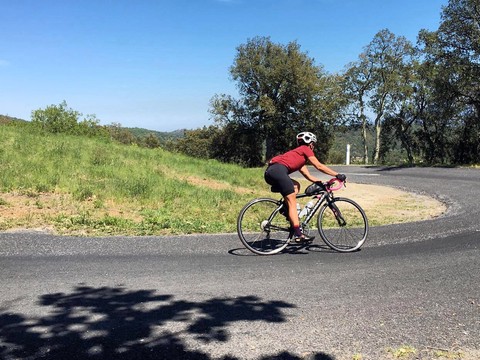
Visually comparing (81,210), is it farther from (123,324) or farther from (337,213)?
(123,324)

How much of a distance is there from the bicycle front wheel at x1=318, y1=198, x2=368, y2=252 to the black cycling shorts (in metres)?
0.77

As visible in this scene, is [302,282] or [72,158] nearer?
[302,282]

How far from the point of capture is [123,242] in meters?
7.05

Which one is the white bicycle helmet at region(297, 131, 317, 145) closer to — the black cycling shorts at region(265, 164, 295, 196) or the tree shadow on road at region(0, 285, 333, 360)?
the black cycling shorts at region(265, 164, 295, 196)

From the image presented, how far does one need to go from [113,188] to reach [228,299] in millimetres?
8495

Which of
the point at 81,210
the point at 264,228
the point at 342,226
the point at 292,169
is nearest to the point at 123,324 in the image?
the point at 264,228

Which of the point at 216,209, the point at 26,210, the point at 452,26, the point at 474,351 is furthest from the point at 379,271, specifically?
the point at 452,26

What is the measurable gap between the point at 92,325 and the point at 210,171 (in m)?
15.8

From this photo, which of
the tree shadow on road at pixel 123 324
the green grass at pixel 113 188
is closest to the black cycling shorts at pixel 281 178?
the green grass at pixel 113 188

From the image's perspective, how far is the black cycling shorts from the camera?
21.4 ft

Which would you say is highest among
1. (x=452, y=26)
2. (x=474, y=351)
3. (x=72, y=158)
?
→ (x=452, y=26)

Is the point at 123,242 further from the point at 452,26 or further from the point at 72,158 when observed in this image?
the point at 452,26

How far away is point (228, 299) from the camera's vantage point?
4.34 m

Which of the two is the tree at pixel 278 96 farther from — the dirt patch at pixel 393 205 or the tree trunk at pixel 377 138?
the dirt patch at pixel 393 205
